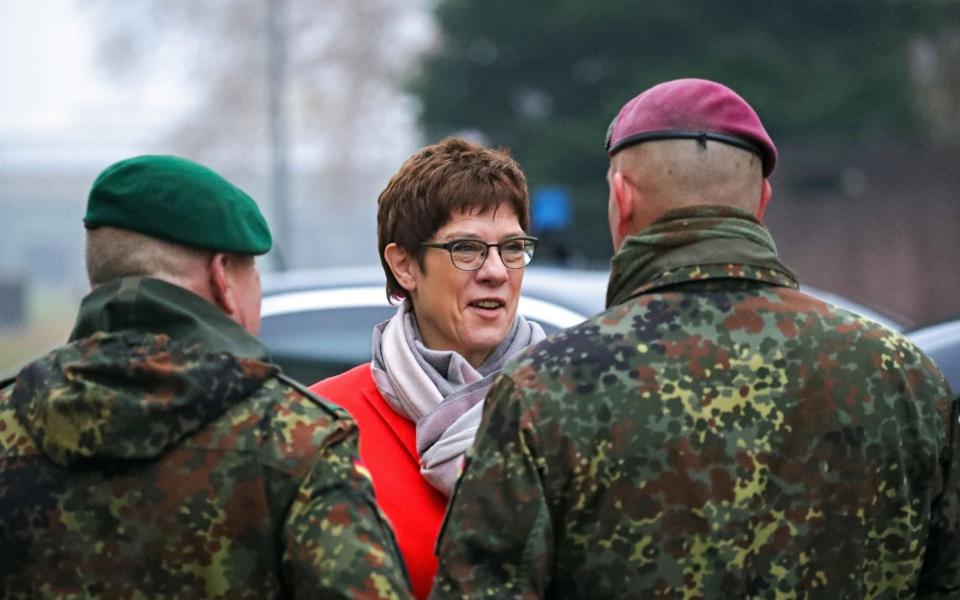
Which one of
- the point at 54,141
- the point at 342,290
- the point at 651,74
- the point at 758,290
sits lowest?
the point at 54,141

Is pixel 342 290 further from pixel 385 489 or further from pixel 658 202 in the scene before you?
pixel 658 202

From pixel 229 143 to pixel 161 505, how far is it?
4636 centimetres

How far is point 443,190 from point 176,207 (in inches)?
40.2

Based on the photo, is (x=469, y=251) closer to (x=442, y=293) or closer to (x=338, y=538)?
(x=442, y=293)

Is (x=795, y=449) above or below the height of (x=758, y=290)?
below

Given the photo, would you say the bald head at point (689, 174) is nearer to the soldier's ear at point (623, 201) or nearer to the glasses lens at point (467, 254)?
the soldier's ear at point (623, 201)

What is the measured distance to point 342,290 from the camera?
622 cm

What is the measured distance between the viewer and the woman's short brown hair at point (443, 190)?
3502 millimetres

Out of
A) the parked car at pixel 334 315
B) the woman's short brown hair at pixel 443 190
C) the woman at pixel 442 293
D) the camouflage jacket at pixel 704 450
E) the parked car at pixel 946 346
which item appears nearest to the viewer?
the camouflage jacket at pixel 704 450


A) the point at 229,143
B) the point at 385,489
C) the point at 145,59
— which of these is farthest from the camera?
the point at 229,143

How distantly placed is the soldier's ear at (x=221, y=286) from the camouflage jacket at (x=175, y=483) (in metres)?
0.08

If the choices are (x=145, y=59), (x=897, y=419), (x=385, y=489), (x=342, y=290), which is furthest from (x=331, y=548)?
(x=145, y=59)

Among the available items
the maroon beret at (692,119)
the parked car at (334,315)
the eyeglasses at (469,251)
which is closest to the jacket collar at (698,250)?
the maroon beret at (692,119)

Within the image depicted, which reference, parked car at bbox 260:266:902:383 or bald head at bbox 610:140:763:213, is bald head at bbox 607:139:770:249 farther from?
parked car at bbox 260:266:902:383
